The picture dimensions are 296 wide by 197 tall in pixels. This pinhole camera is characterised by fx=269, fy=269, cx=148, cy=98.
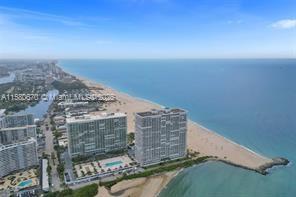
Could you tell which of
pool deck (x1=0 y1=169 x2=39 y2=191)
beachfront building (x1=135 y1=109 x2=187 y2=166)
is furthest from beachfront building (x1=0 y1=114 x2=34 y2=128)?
beachfront building (x1=135 y1=109 x2=187 y2=166)

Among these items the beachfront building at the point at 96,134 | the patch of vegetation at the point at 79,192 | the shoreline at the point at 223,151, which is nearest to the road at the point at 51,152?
the patch of vegetation at the point at 79,192

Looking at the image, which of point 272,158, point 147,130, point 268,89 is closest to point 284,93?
point 268,89

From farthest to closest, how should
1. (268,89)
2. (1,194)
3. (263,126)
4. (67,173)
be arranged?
(268,89) < (263,126) < (67,173) < (1,194)

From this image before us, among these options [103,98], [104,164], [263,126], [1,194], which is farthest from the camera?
[103,98]

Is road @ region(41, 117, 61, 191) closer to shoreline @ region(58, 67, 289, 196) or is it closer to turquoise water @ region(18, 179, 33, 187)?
turquoise water @ region(18, 179, 33, 187)

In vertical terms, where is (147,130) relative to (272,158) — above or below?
above

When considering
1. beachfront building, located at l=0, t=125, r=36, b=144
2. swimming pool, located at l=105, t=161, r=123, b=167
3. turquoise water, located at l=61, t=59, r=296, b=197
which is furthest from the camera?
beachfront building, located at l=0, t=125, r=36, b=144

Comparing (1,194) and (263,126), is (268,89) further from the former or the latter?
(1,194)
